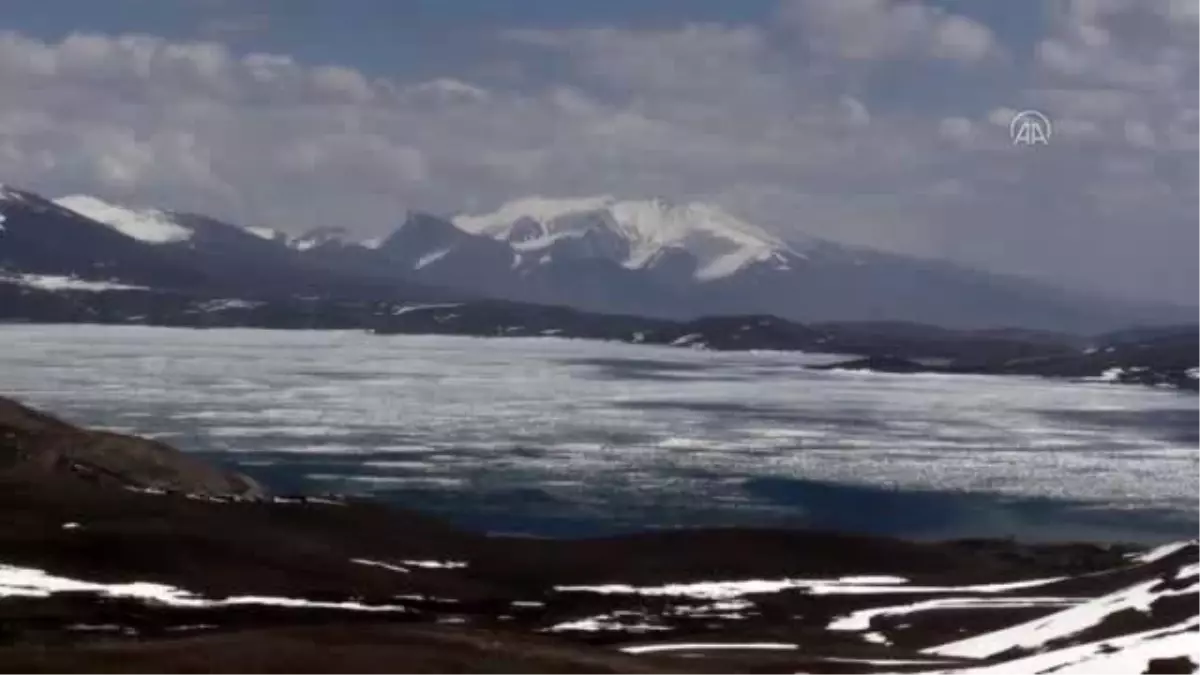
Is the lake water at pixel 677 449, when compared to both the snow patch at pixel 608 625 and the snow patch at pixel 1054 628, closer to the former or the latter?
the snow patch at pixel 608 625

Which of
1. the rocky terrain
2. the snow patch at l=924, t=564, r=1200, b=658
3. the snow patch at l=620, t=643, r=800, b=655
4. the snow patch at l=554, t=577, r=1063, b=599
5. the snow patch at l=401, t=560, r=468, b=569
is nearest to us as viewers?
the rocky terrain

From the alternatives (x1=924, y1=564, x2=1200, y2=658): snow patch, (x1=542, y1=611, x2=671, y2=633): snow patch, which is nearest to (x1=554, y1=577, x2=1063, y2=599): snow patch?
(x1=542, y1=611, x2=671, y2=633): snow patch

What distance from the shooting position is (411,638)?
42.2 metres

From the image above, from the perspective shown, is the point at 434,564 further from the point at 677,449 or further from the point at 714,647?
the point at 677,449

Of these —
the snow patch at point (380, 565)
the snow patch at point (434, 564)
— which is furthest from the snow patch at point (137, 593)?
the snow patch at point (434, 564)

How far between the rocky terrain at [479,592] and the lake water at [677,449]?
1296cm

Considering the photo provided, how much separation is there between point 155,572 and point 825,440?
77694 millimetres

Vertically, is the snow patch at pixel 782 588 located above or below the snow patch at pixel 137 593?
below

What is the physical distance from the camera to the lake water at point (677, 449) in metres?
98.2

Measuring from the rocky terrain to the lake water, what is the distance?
1296cm

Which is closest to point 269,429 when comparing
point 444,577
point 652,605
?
point 444,577

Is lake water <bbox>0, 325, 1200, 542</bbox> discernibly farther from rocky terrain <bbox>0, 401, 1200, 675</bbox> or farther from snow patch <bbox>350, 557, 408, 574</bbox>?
snow patch <bbox>350, 557, 408, 574</bbox>

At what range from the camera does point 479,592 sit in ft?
224

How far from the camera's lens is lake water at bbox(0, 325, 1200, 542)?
9825cm
